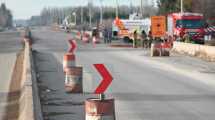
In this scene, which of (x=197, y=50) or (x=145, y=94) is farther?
(x=197, y=50)

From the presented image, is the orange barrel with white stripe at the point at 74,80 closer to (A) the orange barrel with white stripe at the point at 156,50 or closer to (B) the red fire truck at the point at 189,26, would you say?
(A) the orange barrel with white stripe at the point at 156,50

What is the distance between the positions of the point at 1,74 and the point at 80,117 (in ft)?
51.3

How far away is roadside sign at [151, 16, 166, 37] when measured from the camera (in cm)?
5695

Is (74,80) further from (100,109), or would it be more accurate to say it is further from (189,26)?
(189,26)

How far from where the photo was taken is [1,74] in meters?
29.8

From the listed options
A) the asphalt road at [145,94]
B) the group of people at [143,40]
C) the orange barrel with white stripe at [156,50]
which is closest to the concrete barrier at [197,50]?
the orange barrel with white stripe at [156,50]

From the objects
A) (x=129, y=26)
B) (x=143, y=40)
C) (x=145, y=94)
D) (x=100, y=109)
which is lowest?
(x=143, y=40)

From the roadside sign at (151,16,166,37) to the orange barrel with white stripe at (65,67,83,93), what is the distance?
1457 inches

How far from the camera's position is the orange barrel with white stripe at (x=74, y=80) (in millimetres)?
19891

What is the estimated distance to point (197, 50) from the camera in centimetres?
4178

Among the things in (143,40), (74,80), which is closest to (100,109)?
(74,80)

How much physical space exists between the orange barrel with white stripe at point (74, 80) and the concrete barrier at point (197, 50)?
1812cm

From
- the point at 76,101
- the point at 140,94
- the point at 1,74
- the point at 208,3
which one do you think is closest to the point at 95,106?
the point at 76,101

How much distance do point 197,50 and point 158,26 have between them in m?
16.7
